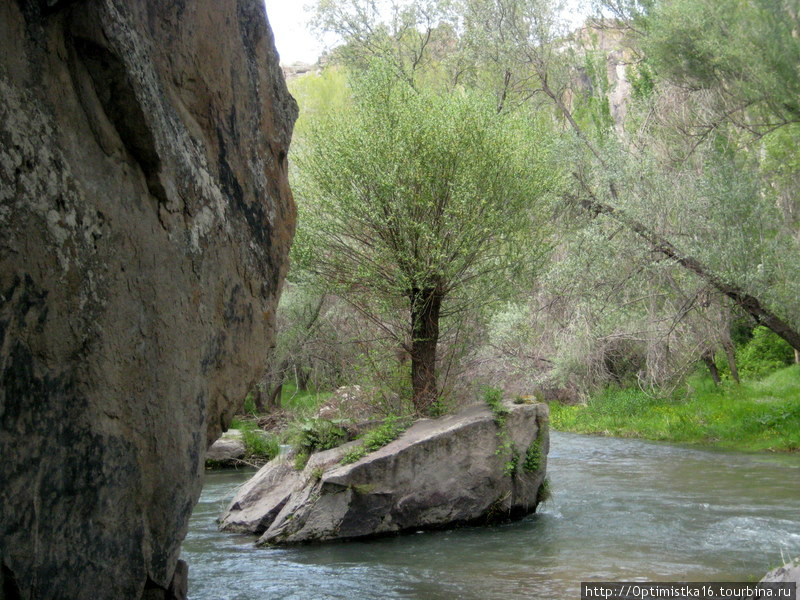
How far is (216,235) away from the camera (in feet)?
21.4

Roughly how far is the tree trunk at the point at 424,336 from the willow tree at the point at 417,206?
20 mm

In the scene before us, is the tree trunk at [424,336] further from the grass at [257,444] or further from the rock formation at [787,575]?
the rock formation at [787,575]

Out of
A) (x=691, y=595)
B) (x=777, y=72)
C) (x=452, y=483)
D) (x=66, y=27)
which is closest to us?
(x=66, y=27)

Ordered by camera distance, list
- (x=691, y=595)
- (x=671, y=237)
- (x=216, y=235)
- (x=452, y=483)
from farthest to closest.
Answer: (x=671, y=237)
(x=452, y=483)
(x=691, y=595)
(x=216, y=235)

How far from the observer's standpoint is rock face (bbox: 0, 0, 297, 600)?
14.8ft

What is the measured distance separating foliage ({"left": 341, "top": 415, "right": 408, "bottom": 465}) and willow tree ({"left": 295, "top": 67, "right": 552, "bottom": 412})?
1469 mm

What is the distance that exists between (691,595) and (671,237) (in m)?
10.9

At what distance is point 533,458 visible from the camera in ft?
41.3

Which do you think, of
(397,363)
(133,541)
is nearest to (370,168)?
(397,363)

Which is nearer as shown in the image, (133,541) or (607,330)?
(133,541)

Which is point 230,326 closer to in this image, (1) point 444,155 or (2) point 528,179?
(1) point 444,155

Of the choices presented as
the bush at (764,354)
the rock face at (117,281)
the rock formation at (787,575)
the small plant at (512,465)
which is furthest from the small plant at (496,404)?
the bush at (764,354)

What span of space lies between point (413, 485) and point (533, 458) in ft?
6.90

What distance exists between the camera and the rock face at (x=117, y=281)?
4.52 meters
